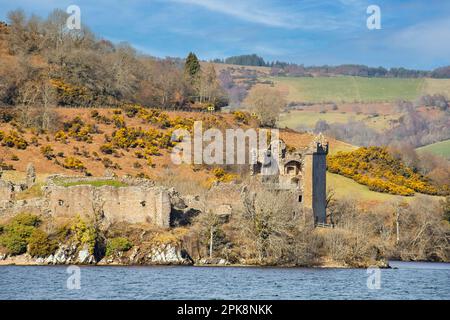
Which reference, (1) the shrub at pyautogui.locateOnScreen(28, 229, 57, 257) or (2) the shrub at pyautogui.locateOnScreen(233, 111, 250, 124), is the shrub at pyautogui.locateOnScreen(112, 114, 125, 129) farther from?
(1) the shrub at pyautogui.locateOnScreen(28, 229, 57, 257)

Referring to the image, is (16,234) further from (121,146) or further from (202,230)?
(121,146)

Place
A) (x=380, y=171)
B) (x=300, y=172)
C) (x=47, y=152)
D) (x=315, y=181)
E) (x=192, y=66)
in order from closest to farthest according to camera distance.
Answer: (x=315, y=181)
(x=300, y=172)
(x=47, y=152)
(x=380, y=171)
(x=192, y=66)

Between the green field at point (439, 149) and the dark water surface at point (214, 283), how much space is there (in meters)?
99.7

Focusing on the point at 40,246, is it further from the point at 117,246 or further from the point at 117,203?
the point at 117,203

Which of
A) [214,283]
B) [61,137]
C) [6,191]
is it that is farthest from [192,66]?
[214,283]

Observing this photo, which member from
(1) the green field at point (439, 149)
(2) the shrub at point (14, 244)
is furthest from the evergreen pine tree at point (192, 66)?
(2) the shrub at point (14, 244)

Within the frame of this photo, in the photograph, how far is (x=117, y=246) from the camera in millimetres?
62656

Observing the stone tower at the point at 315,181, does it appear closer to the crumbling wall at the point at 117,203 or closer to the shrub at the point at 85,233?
the crumbling wall at the point at 117,203

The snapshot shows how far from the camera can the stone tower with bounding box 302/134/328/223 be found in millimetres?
76125

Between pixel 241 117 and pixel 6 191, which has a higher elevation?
pixel 241 117

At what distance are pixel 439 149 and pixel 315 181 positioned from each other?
9552 cm

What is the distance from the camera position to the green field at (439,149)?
525 feet

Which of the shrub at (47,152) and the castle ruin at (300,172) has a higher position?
the shrub at (47,152)

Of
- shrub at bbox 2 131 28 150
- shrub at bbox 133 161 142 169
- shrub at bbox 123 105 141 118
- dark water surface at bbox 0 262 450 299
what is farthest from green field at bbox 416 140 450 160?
dark water surface at bbox 0 262 450 299
